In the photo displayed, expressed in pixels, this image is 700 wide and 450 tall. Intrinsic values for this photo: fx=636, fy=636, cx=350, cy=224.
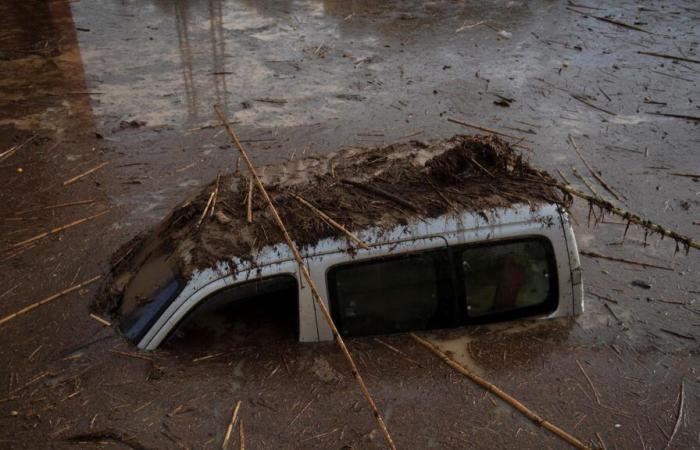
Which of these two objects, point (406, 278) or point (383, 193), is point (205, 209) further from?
point (406, 278)

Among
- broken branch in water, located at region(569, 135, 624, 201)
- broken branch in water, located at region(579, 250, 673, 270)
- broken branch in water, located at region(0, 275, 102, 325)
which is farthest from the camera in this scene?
broken branch in water, located at region(569, 135, 624, 201)

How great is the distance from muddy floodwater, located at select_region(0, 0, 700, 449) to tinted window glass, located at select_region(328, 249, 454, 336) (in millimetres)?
268

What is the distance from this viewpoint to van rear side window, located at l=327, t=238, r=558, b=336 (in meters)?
4.87

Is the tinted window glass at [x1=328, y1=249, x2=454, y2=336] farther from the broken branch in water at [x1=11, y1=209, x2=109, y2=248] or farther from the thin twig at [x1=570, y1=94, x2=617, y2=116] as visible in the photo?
the thin twig at [x1=570, y1=94, x2=617, y2=116]

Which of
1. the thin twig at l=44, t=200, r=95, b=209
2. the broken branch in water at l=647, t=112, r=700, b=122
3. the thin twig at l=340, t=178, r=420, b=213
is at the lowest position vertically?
the thin twig at l=44, t=200, r=95, b=209

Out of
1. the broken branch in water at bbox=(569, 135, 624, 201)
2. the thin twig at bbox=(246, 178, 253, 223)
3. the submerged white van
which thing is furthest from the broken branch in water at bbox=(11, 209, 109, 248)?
the broken branch in water at bbox=(569, 135, 624, 201)

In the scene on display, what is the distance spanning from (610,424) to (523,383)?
694 mm

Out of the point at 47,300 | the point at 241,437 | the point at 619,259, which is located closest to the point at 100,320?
the point at 47,300

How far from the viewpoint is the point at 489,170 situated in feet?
18.1

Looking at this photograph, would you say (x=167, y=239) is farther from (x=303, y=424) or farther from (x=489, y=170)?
(x=489, y=170)

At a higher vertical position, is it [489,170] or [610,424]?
[489,170]

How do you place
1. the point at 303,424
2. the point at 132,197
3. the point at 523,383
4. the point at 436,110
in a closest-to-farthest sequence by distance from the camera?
the point at 303,424, the point at 523,383, the point at 132,197, the point at 436,110

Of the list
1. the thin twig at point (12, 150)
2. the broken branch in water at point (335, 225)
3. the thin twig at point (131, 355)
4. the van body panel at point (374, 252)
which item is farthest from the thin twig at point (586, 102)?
the thin twig at point (12, 150)

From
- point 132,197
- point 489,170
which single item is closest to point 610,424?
point 489,170
